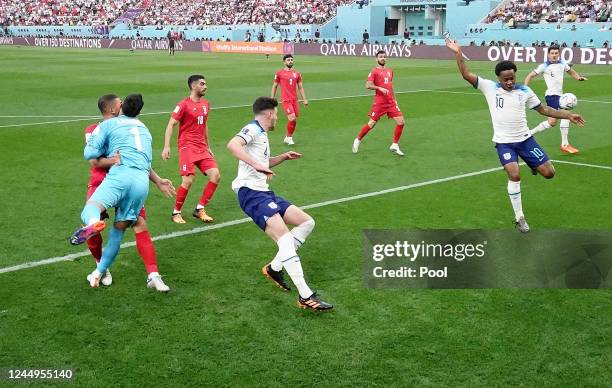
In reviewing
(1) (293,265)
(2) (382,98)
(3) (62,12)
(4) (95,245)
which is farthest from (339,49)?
(3) (62,12)

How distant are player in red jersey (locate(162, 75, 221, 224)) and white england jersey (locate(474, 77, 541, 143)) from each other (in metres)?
3.95

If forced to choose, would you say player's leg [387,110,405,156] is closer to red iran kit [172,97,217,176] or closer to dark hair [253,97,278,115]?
red iran kit [172,97,217,176]

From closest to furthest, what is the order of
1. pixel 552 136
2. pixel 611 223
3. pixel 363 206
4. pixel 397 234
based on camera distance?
pixel 397 234 < pixel 611 223 < pixel 363 206 < pixel 552 136

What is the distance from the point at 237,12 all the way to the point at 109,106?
229 ft

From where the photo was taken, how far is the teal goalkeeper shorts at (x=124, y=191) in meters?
6.52

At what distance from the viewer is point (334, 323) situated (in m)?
6.21

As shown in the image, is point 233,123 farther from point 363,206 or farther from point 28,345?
point 28,345

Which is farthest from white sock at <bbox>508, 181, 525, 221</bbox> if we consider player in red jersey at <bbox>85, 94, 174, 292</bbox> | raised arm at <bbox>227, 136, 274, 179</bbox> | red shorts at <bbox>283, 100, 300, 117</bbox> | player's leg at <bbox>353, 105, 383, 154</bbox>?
red shorts at <bbox>283, 100, 300, 117</bbox>

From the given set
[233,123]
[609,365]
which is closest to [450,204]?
[609,365]

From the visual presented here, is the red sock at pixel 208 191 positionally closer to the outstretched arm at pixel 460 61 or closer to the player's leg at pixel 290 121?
the outstretched arm at pixel 460 61

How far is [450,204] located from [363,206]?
4.39 ft

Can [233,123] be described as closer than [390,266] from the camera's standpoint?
No

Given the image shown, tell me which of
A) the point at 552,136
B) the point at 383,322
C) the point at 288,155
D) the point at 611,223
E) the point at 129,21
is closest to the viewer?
the point at 383,322

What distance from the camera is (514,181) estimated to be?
9289 mm
